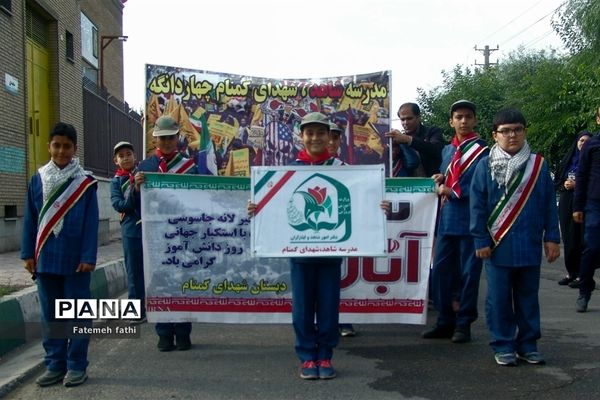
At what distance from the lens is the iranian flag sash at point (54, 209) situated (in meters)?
4.95

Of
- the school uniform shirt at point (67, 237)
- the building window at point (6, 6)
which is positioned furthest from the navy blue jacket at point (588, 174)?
the building window at point (6, 6)

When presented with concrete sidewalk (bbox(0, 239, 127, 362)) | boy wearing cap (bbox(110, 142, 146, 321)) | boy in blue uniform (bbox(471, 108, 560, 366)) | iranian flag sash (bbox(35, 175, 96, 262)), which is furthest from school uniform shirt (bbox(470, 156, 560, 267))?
concrete sidewalk (bbox(0, 239, 127, 362))

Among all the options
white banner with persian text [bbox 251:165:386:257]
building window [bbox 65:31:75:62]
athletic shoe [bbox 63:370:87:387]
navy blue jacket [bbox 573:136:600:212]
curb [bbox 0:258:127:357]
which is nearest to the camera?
athletic shoe [bbox 63:370:87:387]

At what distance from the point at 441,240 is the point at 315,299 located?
158 cm

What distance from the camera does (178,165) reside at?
19.6ft

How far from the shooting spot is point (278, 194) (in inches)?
203

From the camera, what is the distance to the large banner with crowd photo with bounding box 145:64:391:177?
6379 mm

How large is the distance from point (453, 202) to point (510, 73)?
27.4 m

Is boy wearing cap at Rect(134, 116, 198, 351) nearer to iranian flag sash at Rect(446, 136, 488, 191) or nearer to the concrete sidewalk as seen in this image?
the concrete sidewalk

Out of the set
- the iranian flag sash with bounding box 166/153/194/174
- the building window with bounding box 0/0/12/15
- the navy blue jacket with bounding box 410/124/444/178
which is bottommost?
the iranian flag sash with bounding box 166/153/194/174

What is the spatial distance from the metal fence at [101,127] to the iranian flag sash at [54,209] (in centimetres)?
1271

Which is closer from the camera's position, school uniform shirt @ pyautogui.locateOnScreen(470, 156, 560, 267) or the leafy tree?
school uniform shirt @ pyautogui.locateOnScreen(470, 156, 560, 267)

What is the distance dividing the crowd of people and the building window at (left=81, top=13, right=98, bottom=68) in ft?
67.3

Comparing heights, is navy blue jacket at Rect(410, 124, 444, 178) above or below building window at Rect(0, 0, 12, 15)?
below
